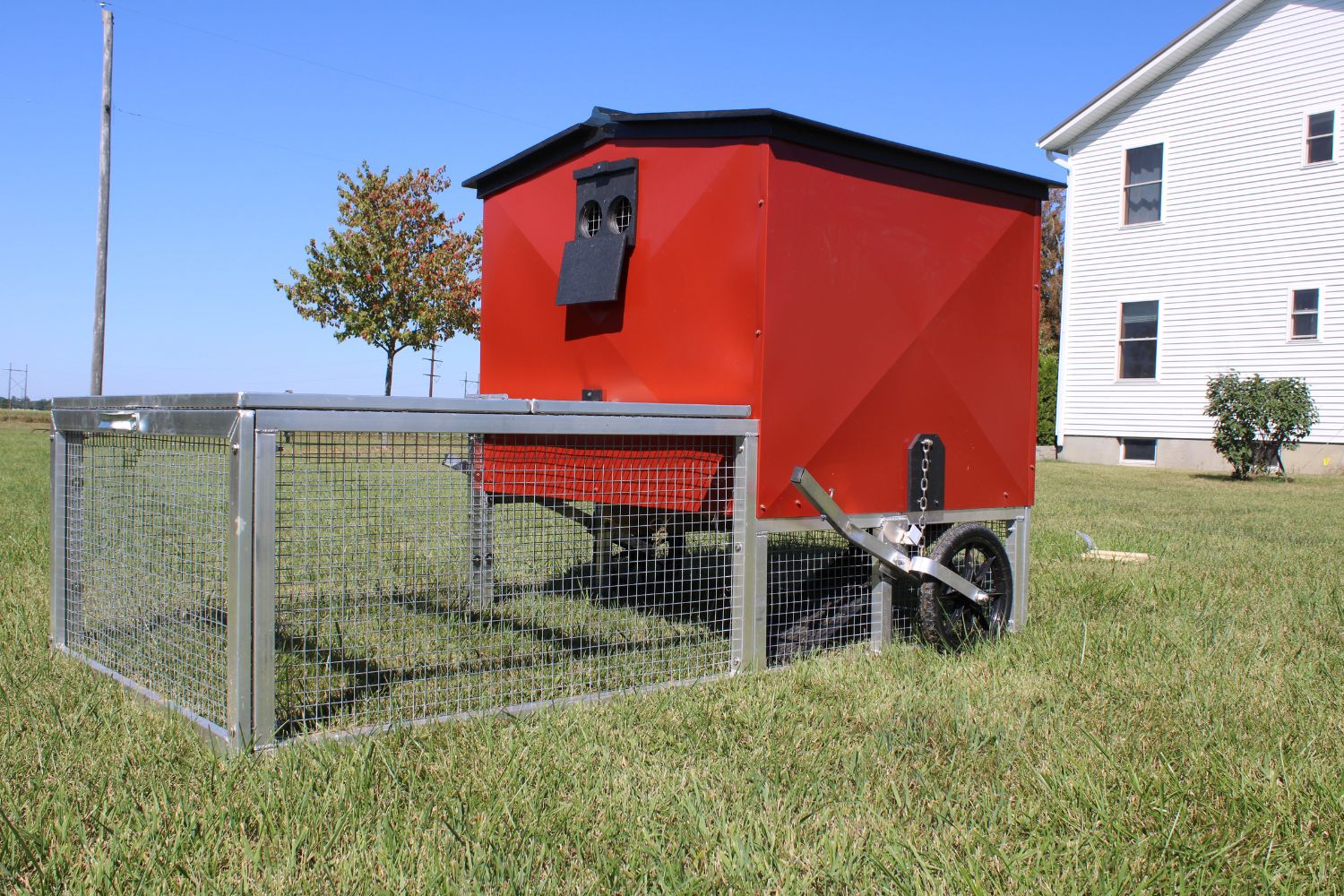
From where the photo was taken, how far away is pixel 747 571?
12.2 ft

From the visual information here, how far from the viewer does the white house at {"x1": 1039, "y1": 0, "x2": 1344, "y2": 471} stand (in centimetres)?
1627

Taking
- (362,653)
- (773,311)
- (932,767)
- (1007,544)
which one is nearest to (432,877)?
(932,767)

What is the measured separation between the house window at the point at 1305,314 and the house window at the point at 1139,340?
7.09ft

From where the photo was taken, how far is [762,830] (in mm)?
2328

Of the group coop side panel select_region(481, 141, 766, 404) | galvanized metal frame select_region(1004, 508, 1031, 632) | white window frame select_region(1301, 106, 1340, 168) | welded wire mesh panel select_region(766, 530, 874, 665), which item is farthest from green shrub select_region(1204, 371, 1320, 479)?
coop side panel select_region(481, 141, 766, 404)

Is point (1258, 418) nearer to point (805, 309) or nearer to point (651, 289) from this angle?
point (805, 309)

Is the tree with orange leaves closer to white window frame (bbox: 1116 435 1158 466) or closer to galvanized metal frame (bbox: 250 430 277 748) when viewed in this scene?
white window frame (bbox: 1116 435 1158 466)

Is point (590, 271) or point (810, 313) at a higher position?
point (590, 271)

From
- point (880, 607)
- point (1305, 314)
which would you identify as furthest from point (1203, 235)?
point (880, 607)

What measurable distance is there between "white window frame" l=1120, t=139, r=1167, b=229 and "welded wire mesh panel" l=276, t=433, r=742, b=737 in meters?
16.2

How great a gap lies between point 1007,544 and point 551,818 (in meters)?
2.96

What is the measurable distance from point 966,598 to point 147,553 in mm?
3043

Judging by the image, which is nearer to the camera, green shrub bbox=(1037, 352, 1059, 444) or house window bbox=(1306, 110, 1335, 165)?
house window bbox=(1306, 110, 1335, 165)

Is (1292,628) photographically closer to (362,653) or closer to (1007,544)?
(1007,544)
